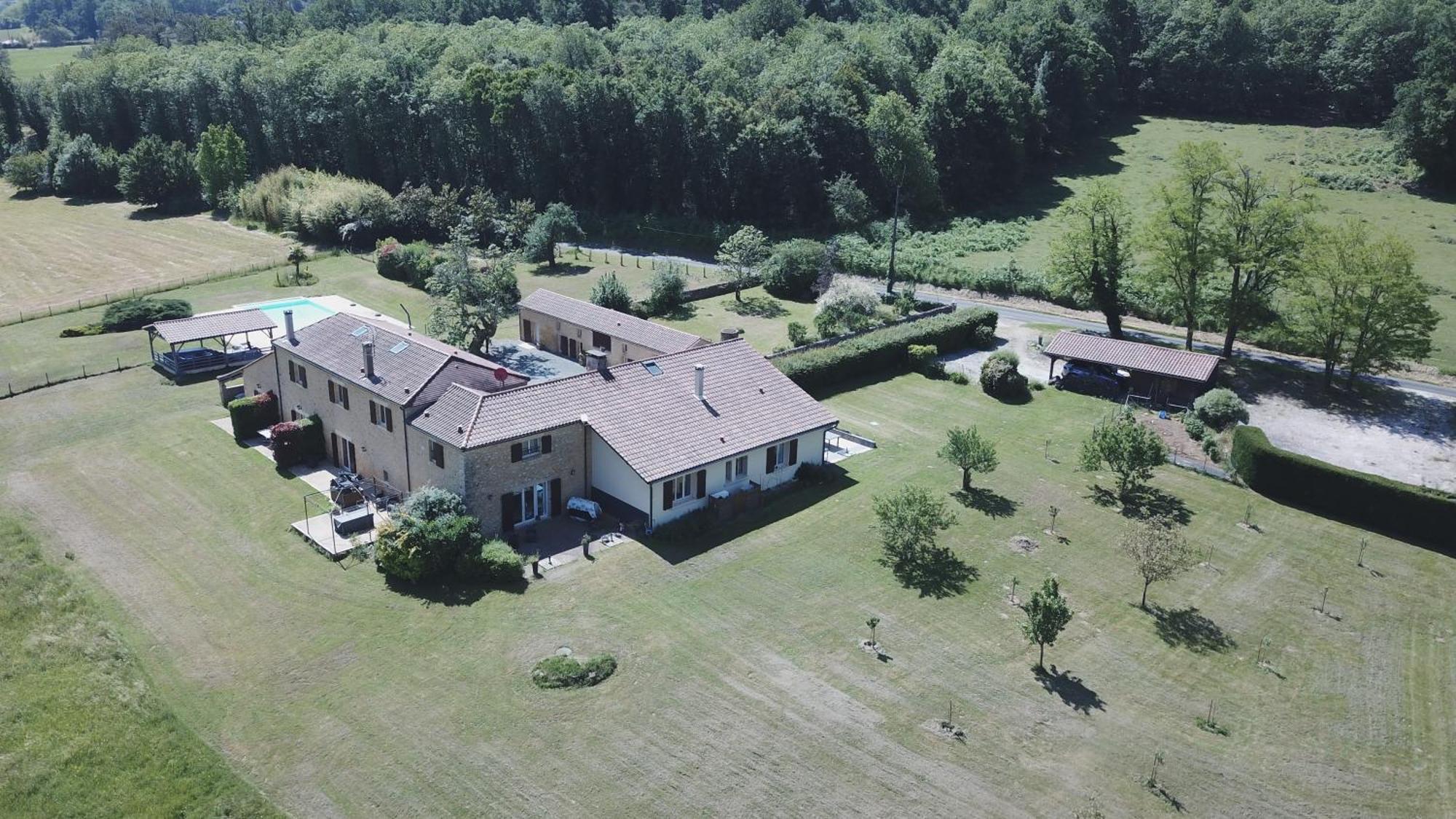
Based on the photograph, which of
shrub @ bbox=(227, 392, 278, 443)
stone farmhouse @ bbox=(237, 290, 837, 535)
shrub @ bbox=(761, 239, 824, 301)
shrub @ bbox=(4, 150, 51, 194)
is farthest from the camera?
shrub @ bbox=(4, 150, 51, 194)

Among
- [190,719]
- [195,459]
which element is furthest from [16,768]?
[195,459]

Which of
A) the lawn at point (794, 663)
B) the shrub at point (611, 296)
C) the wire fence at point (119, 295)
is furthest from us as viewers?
the wire fence at point (119, 295)

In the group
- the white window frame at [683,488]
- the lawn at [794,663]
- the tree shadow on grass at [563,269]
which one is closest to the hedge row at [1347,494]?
the lawn at [794,663]

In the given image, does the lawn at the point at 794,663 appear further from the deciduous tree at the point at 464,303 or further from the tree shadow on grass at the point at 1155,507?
the deciduous tree at the point at 464,303

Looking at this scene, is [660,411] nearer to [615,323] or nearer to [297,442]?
[615,323]

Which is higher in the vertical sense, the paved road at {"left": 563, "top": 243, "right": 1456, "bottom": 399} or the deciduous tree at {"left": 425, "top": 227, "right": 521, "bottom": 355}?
the deciduous tree at {"left": 425, "top": 227, "right": 521, "bottom": 355}

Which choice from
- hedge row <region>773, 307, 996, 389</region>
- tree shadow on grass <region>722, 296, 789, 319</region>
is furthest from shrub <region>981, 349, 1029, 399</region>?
tree shadow on grass <region>722, 296, 789, 319</region>

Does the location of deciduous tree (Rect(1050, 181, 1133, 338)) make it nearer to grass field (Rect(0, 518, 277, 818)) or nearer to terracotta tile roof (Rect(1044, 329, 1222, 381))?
terracotta tile roof (Rect(1044, 329, 1222, 381))

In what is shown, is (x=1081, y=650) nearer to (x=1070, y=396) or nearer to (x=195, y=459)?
(x=1070, y=396)
